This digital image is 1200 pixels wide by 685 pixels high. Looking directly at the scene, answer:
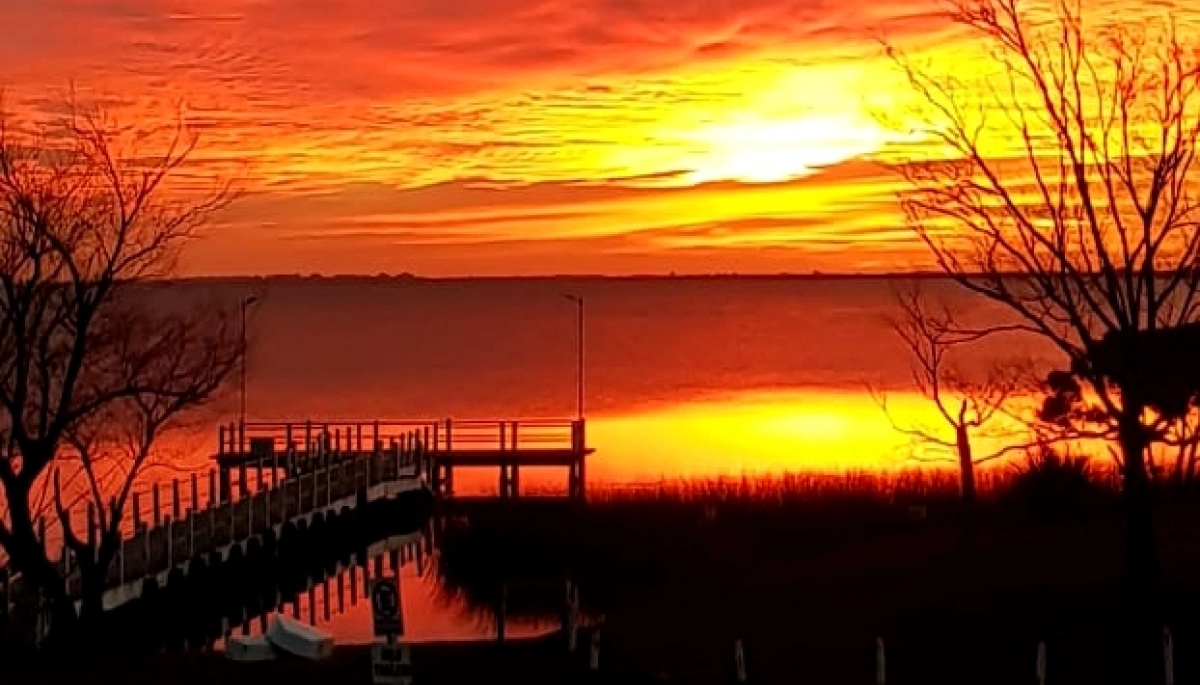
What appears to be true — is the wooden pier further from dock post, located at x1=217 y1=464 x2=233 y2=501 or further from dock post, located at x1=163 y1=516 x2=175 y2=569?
dock post, located at x1=163 y1=516 x2=175 y2=569

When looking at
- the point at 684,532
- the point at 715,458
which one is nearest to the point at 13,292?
the point at 684,532

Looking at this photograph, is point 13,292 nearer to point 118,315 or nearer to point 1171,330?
point 118,315

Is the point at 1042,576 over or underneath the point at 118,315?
underneath

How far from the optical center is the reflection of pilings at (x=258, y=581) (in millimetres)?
34188

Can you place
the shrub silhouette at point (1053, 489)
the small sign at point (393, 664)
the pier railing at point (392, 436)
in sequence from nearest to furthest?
the small sign at point (393, 664) < the shrub silhouette at point (1053, 489) < the pier railing at point (392, 436)

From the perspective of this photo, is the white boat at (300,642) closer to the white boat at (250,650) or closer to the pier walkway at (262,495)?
the white boat at (250,650)

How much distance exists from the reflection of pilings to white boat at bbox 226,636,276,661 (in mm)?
7137

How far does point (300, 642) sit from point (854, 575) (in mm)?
9922

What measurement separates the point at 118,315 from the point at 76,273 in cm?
1028

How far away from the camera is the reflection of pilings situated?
34188 millimetres

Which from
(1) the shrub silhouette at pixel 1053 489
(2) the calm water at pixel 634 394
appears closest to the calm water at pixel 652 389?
(2) the calm water at pixel 634 394

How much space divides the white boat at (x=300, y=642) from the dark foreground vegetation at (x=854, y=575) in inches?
134

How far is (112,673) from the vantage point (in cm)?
2258

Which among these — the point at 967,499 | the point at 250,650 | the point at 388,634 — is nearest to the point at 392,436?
the point at 967,499
